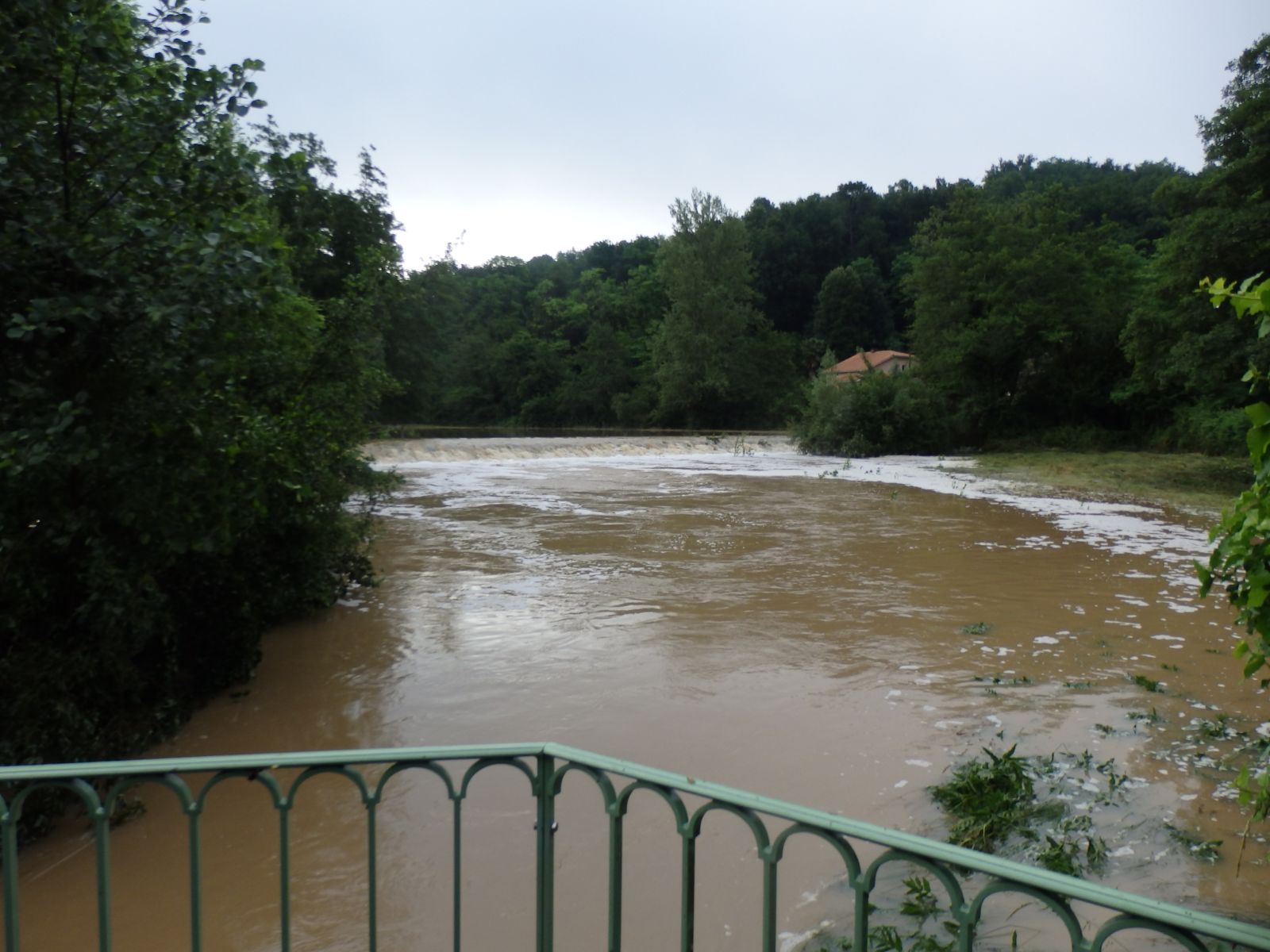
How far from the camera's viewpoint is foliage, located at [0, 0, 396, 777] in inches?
171

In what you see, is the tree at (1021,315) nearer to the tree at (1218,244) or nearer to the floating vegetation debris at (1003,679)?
the tree at (1218,244)

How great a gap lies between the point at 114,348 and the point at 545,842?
357cm

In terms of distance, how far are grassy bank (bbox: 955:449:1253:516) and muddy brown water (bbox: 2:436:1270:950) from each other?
20.4 ft

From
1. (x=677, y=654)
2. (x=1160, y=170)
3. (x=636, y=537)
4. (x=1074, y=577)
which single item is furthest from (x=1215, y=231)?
(x=1160, y=170)

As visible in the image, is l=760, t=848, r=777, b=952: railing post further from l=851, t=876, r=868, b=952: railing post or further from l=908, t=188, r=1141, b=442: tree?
l=908, t=188, r=1141, b=442: tree

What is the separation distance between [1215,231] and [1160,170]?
5591 cm

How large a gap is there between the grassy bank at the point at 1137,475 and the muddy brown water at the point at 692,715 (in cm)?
621

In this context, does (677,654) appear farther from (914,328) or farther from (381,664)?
(914,328)

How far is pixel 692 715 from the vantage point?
636 cm

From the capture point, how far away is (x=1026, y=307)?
3616 cm

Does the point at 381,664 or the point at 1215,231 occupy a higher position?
the point at 1215,231

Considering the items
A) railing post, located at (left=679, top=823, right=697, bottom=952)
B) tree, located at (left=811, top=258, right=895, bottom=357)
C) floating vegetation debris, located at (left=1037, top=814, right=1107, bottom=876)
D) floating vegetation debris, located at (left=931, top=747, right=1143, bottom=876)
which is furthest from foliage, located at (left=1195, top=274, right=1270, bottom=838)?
tree, located at (left=811, top=258, right=895, bottom=357)

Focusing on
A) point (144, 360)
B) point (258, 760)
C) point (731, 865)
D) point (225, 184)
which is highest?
point (225, 184)

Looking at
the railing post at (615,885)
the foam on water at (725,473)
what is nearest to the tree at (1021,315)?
the foam on water at (725,473)
